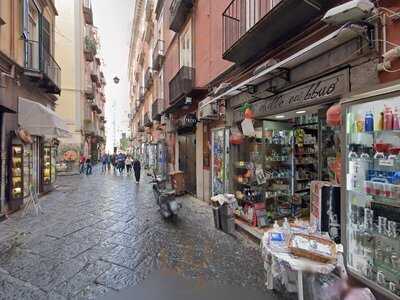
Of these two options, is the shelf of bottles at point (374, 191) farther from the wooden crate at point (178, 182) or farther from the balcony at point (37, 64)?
the balcony at point (37, 64)

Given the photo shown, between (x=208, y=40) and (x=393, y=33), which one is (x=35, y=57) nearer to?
(x=208, y=40)

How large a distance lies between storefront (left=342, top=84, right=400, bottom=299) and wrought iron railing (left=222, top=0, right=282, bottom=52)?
3079 millimetres

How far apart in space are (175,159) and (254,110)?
329 inches

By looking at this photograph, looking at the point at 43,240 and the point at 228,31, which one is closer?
the point at 43,240

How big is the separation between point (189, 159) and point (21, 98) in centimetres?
617

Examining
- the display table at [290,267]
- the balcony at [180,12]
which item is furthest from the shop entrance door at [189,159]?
the display table at [290,267]

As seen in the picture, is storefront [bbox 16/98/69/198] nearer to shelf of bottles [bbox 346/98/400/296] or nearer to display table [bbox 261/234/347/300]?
display table [bbox 261/234/347/300]

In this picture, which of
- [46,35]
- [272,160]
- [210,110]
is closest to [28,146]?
[46,35]

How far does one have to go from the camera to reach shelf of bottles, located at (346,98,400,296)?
128 inches

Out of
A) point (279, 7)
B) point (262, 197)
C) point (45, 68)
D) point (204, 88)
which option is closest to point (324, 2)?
point (279, 7)

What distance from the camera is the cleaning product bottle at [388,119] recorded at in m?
3.25

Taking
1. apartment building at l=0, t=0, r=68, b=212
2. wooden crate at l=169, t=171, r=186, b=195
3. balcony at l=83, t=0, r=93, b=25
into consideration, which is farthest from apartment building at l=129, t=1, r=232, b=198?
balcony at l=83, t=0, r=93, b=25

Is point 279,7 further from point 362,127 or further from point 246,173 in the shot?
point 246,173

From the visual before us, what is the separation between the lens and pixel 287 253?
122 inches
